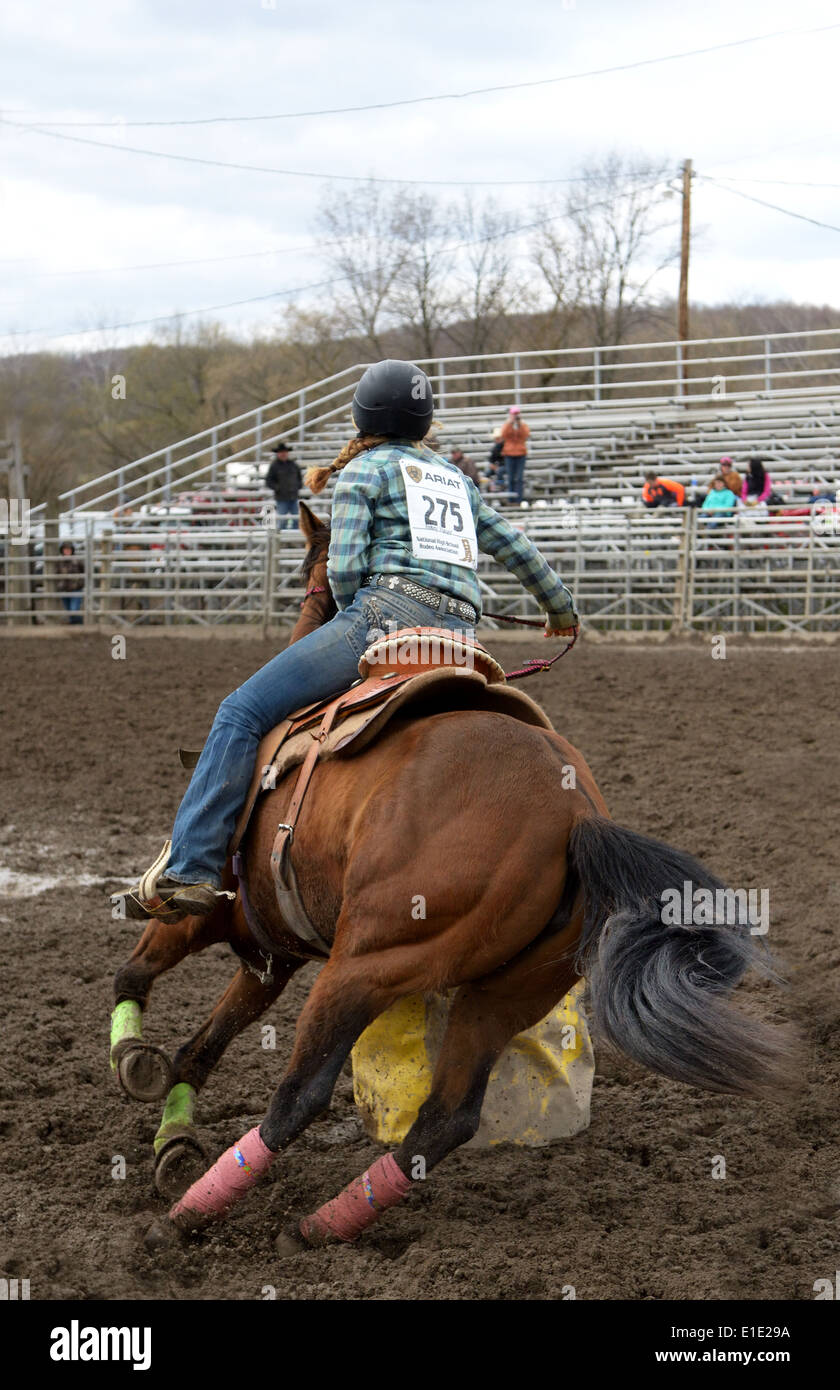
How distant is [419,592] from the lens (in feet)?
12.2

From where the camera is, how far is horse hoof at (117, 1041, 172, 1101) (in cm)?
394

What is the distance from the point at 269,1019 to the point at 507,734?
247 centimetres

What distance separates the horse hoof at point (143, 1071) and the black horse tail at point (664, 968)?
1461mm

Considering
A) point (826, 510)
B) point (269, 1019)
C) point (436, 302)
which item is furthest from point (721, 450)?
point (269, 1019)

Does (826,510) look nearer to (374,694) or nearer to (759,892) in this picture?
(759,892)

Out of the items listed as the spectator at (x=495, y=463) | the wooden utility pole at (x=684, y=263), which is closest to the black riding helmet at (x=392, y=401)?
the spectator at (x=495, y=463)

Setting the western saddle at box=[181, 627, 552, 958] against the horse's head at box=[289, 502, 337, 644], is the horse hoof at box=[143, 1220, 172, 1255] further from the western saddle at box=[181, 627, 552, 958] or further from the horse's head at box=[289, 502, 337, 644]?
the horse's head at box=[289, 502, 337, 644]

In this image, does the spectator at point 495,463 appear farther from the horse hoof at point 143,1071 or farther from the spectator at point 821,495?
the horse hoof at point 143,1071

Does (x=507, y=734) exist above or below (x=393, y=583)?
below

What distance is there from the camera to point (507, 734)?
11.0 ft

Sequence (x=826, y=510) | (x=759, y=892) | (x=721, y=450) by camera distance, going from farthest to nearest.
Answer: (x=721, y=450)
(x=826, y=510)
(x=759, y=892)

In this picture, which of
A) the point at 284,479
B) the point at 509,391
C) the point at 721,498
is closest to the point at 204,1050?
the point at 721,498

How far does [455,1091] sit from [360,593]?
1.38m

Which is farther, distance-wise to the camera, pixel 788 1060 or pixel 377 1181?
pixel 377 1181
